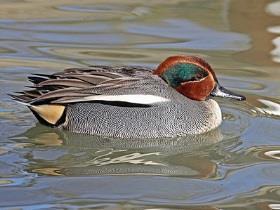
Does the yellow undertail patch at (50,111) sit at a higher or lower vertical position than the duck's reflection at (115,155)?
higher

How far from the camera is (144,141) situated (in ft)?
22.7

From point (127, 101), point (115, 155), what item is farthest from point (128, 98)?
point (115, 155)

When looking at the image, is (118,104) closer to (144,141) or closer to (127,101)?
(127,101)

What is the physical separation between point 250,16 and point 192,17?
0.59 meters

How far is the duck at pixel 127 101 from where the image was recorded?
6910 mm

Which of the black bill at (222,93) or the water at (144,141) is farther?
the black bill at (222,93)

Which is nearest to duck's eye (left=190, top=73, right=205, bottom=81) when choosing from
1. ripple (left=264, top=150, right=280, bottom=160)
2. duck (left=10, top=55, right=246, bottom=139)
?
duck (left=10, top=55, right=246, bottom=139)

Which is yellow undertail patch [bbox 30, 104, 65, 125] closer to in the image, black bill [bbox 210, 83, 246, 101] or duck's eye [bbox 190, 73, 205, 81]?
duck's eye [bbox 190, 73, 205, 81]

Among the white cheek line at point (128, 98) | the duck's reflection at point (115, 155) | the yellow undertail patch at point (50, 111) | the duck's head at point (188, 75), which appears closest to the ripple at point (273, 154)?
the duck's reflection at point (115, 155)

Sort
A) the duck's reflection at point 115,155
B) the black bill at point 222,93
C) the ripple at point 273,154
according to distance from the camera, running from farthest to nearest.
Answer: the black bill at point 222,93, the ripple at point 273,154, the duck's reflection at point 115,155

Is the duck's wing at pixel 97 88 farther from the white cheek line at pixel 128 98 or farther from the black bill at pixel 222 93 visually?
the black bill at pixel 222 93

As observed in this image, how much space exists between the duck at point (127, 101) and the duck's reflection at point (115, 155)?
0.21 ft

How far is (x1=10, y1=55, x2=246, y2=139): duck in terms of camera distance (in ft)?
22.7

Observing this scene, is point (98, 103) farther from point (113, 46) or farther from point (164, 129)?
point (113, 46)
